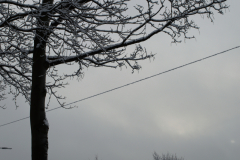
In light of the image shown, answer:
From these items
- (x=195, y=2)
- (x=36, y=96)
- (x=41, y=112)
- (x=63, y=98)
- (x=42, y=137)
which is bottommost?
(x=42, y=137)

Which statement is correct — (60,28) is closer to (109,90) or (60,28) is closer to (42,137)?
(42,137)

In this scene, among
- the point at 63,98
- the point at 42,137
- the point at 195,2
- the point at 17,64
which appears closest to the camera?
the point at 42,137

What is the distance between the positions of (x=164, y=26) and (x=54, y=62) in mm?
2530

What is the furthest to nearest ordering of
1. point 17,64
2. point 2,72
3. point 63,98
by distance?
point 2,72 → point 17,64 → point 63,98

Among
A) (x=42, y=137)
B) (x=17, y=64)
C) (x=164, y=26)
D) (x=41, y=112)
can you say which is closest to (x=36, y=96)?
(x=41, y=112)

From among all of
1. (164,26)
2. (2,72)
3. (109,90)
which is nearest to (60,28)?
(164,26)

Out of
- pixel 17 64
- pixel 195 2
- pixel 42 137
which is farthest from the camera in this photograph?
pixel 17 64

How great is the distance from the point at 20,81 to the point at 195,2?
19.6ft

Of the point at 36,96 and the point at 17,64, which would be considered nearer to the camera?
the point at 36,96

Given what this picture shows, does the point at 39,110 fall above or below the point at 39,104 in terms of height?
below

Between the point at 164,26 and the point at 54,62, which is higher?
the point at 164,26

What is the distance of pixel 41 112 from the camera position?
4914mm

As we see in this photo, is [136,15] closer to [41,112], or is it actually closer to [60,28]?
[60,28]

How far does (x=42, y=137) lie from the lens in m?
4.77
